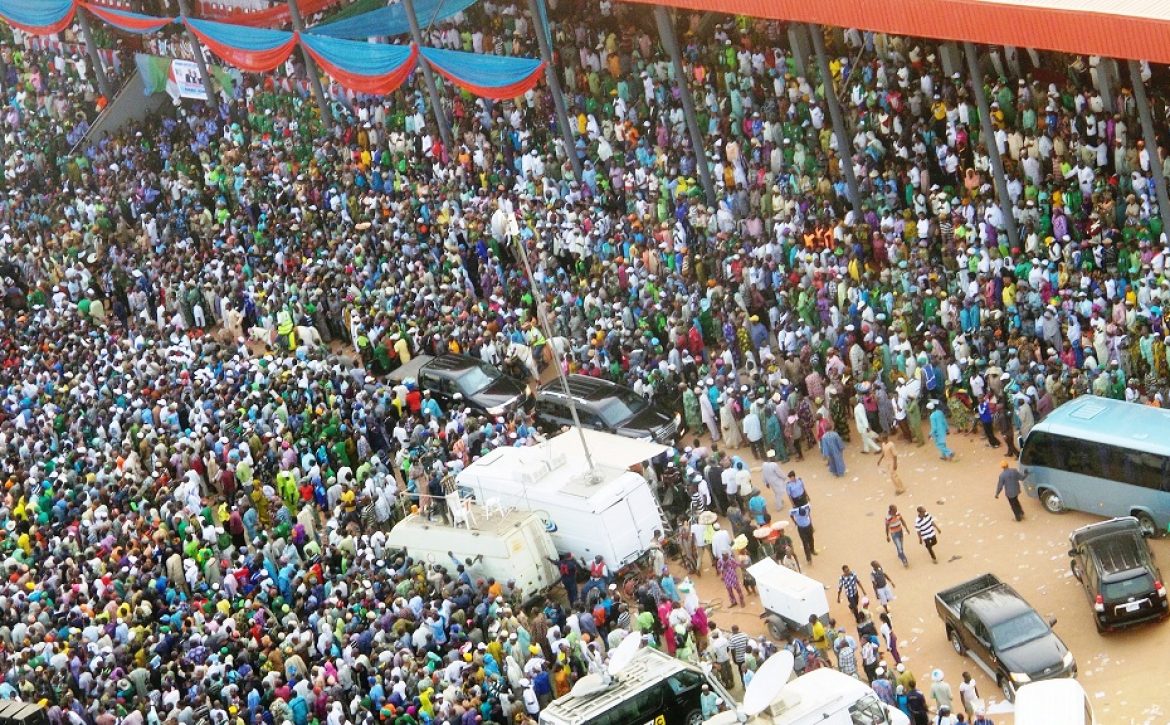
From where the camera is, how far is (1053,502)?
98.3 ft

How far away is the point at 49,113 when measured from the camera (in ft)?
170

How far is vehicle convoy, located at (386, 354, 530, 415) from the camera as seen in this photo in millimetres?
35969

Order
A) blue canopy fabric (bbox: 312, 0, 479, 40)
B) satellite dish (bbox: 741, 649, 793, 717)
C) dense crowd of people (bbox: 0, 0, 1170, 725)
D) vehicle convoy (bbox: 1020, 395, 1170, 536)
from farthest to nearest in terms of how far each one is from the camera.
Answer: blue canopy fabric (bbox: 312, 0, 479, 40), dense crowd of people (bbox: 0, 0, 1170, 725), vehicle convoy (bbox: 1020, 395, 1170, 536), satellite dish (bbox: 741, 649, 793, 717)

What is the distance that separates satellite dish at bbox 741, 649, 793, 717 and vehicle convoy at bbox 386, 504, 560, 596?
712 cm

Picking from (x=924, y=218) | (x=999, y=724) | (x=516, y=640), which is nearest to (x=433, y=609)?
(x=516, y=640)

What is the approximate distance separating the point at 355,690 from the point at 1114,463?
435 inches

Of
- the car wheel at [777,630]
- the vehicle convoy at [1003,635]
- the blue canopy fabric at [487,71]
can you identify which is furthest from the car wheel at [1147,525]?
the blue canopy fabric at [487,71]

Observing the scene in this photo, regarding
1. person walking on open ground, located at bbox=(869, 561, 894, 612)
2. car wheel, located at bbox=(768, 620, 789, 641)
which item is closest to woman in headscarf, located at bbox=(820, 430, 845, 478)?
person walking on open ground, located at bbox=(869, 561, 894, 612)

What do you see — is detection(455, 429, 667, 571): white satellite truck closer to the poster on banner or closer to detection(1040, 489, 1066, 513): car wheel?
detection(1040, 489, 1066, 513): car wheel

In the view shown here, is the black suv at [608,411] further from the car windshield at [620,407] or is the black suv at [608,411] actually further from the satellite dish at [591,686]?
the satellite dish at [591,686]

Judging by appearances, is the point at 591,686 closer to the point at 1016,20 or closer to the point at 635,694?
the point at 635,694

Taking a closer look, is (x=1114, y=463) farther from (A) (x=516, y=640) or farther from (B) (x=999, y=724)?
(A) (x=516, y=640)

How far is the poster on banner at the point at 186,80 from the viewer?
48.9 m

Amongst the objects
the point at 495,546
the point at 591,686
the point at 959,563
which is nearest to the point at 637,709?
the point at 591,686
